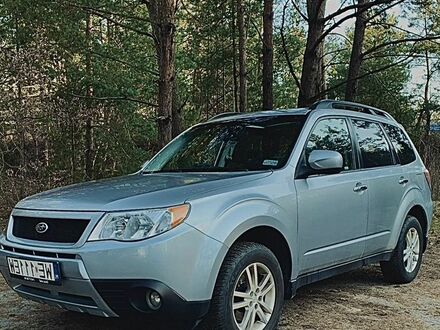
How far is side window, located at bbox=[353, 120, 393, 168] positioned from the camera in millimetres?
4961

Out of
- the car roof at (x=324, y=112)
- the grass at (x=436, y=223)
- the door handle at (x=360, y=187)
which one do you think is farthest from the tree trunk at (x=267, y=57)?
the door handle at (x=360, y=187)

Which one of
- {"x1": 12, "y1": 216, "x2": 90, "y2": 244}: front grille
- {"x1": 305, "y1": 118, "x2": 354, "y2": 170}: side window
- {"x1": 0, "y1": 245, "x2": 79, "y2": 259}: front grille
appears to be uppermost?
{"x1": 305, "y1": 118, "x2": 354, "y2": 170}: side window

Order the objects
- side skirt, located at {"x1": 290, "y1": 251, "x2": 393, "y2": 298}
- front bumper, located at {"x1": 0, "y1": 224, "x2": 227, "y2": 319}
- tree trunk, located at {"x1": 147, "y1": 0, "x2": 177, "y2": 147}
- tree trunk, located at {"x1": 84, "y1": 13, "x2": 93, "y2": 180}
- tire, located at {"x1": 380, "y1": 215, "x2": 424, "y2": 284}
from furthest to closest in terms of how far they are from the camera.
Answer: tree trunk, located at {"x1": 84, "y1": 13, "x2": 93, "y2": 180} → tree trunk, located at {"x1": 147, "y1": 0, "x2": 177, "y2": 147} → tire, located at {"x1": 380, "y1": 215, "x2": 424, "y2": 284} → side skirt, located at {"x1": 290, "y1": 251, "x2": 393, "y2": 298} → front bumper, located at {"x1": 0, "y1": 224, "x2": 227, "y2": 319}

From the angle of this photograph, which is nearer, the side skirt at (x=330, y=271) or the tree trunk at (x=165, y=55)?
the side skirt at (x=330, y=271)

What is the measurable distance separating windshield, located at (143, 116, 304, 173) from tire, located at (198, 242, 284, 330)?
2.57ft

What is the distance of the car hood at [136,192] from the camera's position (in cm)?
315

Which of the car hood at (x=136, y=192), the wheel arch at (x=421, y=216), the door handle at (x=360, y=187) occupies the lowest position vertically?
the wheel arch at (x=421, y=216)

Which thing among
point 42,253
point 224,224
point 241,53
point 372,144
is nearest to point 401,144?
point 372,144

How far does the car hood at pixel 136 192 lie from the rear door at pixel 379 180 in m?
1.45

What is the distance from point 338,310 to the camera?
14.5ft

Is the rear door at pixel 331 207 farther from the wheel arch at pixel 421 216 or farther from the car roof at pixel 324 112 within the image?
the wheel arch at pixel 421 216

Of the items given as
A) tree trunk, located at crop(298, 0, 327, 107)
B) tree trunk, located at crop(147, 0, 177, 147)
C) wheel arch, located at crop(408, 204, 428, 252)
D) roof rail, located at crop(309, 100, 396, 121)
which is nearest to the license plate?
roof rail, located at crop(309, 100, 396, 121)

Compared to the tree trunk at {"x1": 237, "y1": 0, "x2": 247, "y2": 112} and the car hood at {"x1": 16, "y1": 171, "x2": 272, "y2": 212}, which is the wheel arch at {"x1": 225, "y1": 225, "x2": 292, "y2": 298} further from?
the tree trunk at {"x1": 237, "y1": 0, "x2": 247, "y2": 112}

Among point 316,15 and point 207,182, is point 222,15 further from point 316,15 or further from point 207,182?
point 207,182
